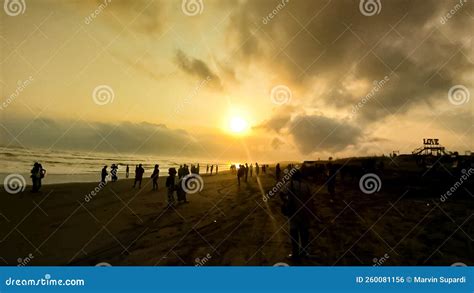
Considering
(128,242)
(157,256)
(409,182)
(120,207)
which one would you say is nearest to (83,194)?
(120,207)

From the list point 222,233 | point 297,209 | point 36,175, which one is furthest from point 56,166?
point 297,209

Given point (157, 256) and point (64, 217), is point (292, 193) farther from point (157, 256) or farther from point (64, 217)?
point (64, 217)

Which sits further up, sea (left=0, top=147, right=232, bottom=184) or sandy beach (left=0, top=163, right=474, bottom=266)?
sea (left=0, top=147, right=232, bottom=184)

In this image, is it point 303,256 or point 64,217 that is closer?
point 303,256

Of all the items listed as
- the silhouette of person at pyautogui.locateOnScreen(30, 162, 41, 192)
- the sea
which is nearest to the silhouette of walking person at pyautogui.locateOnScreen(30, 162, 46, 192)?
the silhouette of person at pyautogui.locateOnScreen(30, 162, 41, 192)

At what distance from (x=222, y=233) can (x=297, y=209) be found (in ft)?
13.4

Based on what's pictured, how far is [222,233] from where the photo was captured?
38.2 feet

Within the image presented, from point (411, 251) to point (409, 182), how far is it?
18.8 m

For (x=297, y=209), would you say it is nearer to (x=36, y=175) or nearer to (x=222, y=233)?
(x=222, y=233)

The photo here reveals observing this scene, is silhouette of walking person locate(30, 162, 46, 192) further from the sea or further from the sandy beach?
the sea

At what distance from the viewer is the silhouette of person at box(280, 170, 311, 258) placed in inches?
332

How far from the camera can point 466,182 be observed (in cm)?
2256

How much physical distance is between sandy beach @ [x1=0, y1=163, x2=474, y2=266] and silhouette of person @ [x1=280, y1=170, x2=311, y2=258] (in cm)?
31

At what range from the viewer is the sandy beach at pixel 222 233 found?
351 inches
